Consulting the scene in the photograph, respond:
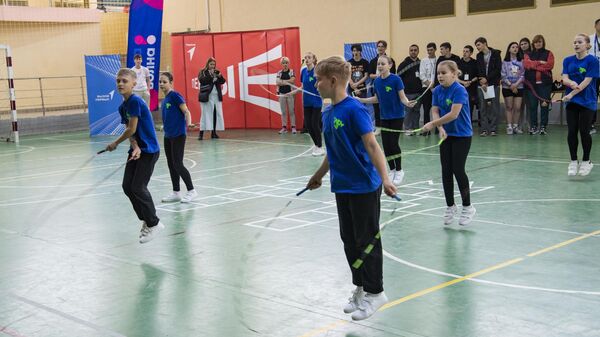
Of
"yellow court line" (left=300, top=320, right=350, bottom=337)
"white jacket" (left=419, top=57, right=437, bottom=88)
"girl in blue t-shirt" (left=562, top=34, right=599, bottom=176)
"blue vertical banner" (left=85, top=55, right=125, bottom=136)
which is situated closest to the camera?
"yellow court line" (left=300, top=320, right=350, bottom=337)

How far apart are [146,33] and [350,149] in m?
15.7

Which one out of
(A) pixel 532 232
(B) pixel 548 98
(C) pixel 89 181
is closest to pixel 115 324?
(A) pixel 532 232

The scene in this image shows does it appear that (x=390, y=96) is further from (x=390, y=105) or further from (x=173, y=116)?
(x=173, y=116)

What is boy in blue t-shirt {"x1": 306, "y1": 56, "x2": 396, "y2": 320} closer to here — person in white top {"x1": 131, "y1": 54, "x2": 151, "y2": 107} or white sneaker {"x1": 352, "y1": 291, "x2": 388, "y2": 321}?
white sneaker {"x1": 352, "y1": 291, "x2": 388, "y2": 321}

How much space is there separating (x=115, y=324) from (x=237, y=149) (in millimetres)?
11515

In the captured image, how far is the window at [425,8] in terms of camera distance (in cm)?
2052

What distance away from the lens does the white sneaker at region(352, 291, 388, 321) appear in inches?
205

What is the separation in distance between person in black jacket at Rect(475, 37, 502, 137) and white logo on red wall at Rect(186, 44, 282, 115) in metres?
6.06

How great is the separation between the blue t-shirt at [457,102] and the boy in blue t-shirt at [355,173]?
9.94ft

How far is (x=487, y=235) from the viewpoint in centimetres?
773

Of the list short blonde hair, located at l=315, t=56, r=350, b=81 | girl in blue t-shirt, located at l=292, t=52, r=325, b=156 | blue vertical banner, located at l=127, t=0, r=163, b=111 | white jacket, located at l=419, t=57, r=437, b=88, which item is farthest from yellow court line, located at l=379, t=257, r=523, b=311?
blue vertical banner, located at l=127, t=0, r=163, b=111

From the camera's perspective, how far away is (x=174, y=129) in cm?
1030

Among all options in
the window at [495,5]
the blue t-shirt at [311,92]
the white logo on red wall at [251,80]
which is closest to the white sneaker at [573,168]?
the blue t-shirt at [311,92]

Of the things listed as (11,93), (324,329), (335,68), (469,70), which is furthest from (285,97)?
(324,329)
